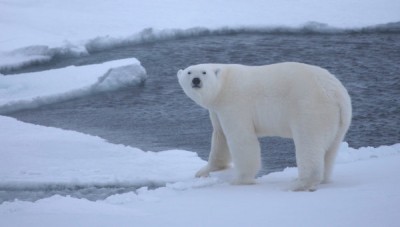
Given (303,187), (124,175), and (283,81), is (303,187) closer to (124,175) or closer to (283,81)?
(283,81)

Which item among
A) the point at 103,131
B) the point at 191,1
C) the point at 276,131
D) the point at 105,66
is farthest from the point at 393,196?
the point at 191,1

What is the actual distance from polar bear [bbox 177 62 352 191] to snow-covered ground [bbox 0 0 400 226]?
21 centimetres

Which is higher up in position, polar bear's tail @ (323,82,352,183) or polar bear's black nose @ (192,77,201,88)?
polar bear's black nose @ (192,77,201,88)

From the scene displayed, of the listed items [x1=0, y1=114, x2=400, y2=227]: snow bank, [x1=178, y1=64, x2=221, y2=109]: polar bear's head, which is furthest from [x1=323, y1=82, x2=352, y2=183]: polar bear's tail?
[x1=178, y1=64, x2=221, y2=109]: polar bear's head

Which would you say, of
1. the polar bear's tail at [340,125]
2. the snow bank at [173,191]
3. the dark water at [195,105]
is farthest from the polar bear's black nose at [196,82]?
the dark water at [195,105]

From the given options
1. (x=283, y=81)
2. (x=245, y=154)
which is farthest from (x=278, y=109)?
(x=245, y=154)

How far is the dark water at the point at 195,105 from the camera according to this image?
778 centimetres

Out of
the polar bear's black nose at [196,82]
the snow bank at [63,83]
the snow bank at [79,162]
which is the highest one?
the polar bear's black nose at [196,82]

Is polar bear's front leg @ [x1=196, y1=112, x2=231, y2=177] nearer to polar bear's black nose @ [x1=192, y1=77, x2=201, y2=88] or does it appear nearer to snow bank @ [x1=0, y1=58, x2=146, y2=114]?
polar bear's black nose @ [x1=192, y1=77, x2=201, y2=88]

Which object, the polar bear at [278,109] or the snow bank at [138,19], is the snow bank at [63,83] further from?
the polar bear at [278,109]

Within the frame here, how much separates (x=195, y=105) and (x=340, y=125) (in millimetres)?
4825

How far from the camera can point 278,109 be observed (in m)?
5.07

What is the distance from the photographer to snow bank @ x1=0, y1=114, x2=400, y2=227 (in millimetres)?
3789

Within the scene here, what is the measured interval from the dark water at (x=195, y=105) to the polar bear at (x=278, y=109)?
1063mm
